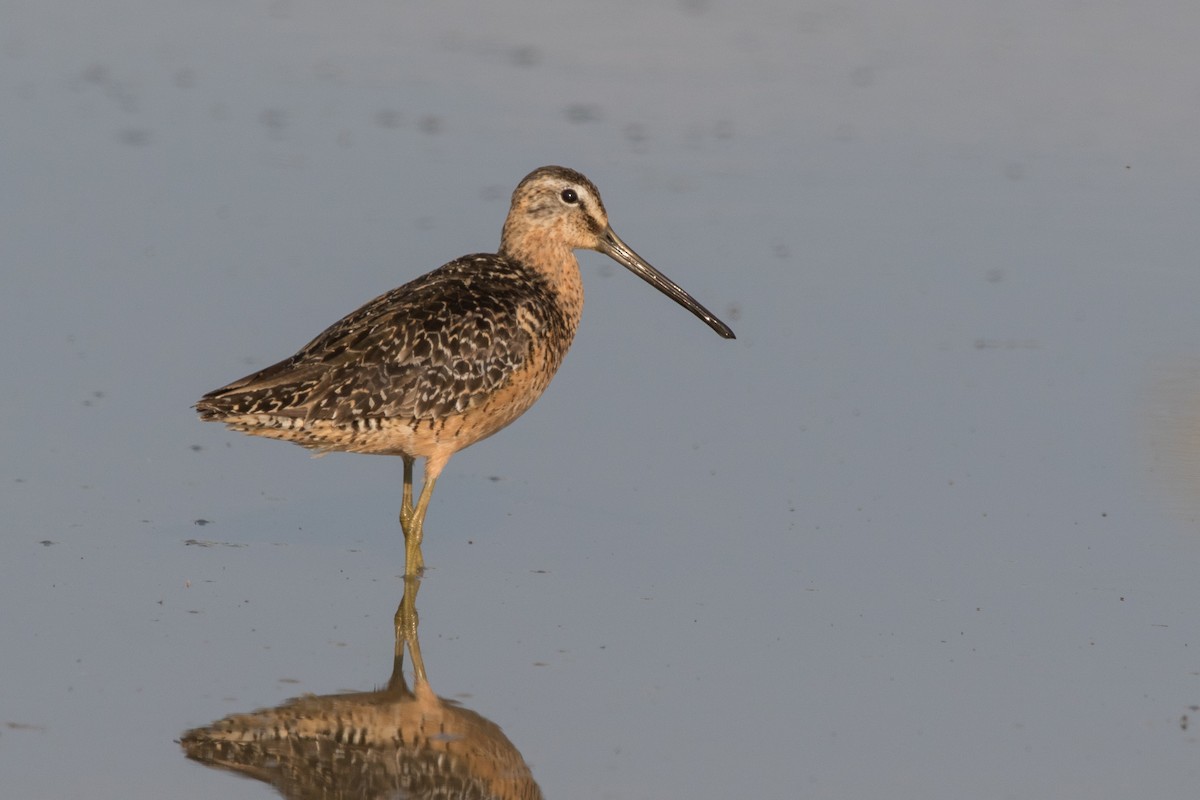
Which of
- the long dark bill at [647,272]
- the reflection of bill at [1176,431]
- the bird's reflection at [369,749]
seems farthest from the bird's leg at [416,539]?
the reflection of bill at [1176,431]

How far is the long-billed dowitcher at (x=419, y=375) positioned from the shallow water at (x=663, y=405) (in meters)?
0.49

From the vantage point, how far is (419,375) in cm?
764

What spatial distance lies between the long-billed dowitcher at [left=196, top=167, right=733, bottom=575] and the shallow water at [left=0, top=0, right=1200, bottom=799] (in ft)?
1.60

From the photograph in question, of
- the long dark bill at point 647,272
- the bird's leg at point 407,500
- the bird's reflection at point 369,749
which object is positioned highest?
the long dark bill at point 647,272

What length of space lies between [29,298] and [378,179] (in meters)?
2.70

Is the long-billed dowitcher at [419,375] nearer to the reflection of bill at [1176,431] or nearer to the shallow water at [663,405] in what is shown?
the shallow water at [663,405]

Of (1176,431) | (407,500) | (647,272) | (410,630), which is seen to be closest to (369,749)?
(410,630)

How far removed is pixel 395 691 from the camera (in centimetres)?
661

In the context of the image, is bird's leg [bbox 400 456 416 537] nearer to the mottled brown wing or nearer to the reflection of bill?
the mottled brown wing

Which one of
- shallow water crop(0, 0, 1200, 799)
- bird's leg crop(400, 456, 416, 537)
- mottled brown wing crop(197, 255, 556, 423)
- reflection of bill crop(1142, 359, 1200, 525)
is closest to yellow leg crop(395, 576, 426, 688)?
shallow water crop(0, 0, 1200, 799)

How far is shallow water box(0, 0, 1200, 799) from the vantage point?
254 inches

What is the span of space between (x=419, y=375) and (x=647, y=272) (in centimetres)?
164

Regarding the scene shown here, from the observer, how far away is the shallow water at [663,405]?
644 cm

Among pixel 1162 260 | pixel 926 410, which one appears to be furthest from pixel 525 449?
pixel 1162 260
